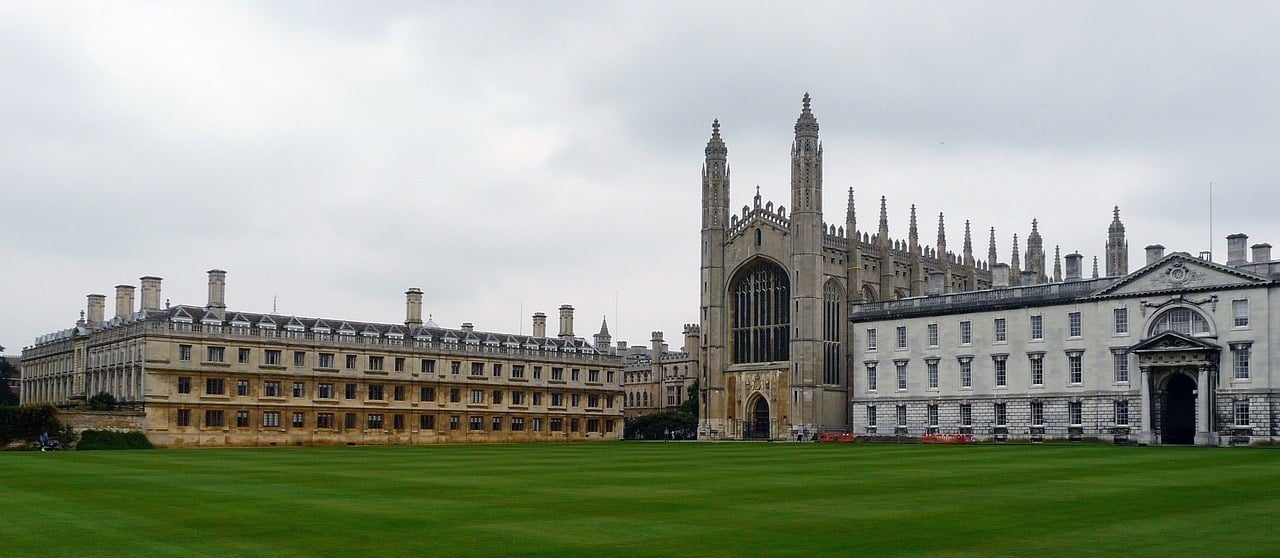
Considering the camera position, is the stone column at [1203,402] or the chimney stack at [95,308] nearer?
the stone column at [1203,402]

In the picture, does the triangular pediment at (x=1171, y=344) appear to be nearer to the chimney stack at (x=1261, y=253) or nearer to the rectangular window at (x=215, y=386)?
the chimney stack at (x=1261, y=253)

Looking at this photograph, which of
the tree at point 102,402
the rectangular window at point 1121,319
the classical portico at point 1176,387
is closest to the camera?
the classical portico at point 1176,387

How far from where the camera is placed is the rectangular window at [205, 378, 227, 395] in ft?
268

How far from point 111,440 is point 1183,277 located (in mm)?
61058

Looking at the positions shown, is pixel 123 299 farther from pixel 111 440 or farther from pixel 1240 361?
pixel 1240 361

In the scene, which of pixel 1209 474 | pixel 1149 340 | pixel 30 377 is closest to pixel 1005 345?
pixel 1149 340

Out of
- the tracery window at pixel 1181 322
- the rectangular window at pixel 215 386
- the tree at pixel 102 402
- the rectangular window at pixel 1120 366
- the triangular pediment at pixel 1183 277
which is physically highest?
the triangular pediment at pixel 1183 277

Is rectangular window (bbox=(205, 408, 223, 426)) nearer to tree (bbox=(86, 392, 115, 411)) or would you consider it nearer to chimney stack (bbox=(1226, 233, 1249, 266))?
tree (bbox=(86, 392, 115, 411))

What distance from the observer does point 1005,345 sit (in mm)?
78875

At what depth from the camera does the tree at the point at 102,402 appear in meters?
78.8

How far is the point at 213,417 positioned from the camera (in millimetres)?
81625

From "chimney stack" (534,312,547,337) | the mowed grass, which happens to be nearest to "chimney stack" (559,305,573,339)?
"chimney stack" (534,312,547,337)

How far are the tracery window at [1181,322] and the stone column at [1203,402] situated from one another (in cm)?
239

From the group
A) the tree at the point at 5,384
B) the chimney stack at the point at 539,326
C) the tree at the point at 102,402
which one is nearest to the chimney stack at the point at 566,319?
the chimney stack at the point at 539,326
